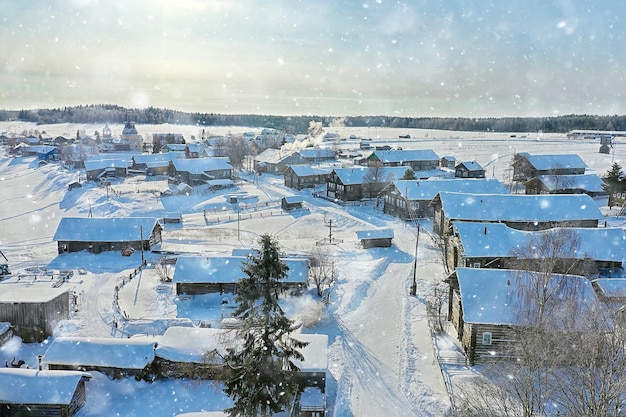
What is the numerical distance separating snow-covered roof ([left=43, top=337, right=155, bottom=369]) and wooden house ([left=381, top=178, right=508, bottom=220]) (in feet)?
109

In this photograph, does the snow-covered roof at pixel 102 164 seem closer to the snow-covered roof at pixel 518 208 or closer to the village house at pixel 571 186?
the snow-covered roof at pixel 518 208

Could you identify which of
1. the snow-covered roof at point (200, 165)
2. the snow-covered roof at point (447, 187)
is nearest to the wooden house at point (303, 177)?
the snow-covered roof at point (200, 165)

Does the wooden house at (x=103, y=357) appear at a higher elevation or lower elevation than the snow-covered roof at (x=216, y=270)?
lower

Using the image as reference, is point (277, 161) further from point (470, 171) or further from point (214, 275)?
point (214, 275)

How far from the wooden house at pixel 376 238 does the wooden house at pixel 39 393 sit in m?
26.5

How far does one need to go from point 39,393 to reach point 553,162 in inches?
2705

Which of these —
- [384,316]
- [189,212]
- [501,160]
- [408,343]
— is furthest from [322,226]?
[501,160]

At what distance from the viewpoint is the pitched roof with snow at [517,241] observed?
98.9 ft

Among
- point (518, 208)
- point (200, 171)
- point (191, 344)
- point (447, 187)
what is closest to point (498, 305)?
point (191, 344)

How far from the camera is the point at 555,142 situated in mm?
131250

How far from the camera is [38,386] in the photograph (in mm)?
18781

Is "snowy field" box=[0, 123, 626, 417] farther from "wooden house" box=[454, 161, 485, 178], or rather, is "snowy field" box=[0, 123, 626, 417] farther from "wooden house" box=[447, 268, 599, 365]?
"wooden house" box=[454, 161, 485, 178]

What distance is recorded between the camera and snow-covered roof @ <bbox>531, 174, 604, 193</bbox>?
56.2 meters

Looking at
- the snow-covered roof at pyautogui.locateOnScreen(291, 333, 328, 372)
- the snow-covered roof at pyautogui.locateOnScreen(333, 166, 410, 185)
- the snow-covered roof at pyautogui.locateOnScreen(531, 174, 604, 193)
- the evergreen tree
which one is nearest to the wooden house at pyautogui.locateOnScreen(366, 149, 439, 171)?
the snow-covered roof at pyautogui.locateOnScreen(333, 166, 410, 185)
